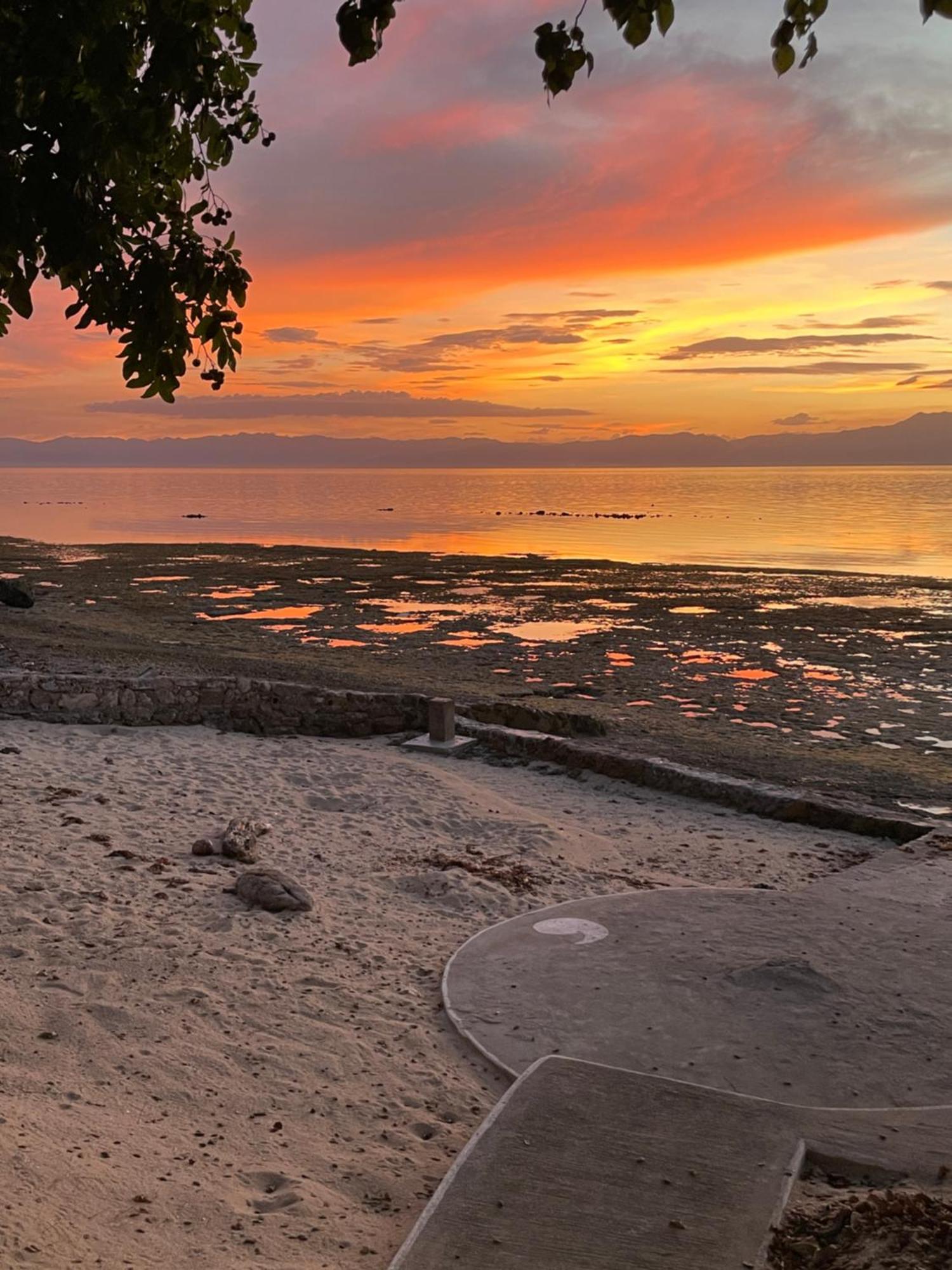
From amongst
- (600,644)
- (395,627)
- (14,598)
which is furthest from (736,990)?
(14,598)

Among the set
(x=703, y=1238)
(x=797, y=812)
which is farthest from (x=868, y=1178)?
(x=797, y=812)

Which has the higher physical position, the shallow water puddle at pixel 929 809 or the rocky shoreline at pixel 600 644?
the rocky shoreline at pixel 600 644

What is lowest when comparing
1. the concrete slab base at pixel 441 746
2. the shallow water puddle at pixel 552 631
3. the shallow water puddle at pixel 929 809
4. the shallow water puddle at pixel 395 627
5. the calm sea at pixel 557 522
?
the shallow water puddle at pixel 929 809

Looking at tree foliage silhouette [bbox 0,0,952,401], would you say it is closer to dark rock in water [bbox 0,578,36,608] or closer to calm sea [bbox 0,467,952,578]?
dark rock in water [bbox 0,578,36,608]

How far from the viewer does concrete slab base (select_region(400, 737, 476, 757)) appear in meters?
10.5

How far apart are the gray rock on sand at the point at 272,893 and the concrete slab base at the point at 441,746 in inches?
162

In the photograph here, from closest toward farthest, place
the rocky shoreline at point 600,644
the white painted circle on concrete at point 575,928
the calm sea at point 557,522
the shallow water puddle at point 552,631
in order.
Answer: the white painted circle on concrete at point 575,928 → the rocky shoreline at point 600,644 → the shallow water puddle at point 552,631 → the calm sea at point 557,522

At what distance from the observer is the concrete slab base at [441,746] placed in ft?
34.6

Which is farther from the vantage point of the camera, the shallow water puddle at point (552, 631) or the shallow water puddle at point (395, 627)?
the shallow water puddle at point (395, 627)

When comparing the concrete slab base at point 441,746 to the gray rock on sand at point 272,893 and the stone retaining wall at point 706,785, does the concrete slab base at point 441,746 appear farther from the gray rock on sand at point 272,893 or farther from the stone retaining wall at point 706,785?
the gray rock on sand at point 272,893

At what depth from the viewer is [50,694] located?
35.7 ft

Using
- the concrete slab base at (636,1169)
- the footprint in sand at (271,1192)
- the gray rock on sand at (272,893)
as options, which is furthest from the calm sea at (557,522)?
the footprint in sand at (271,1192)

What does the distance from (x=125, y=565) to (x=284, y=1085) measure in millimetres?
29319

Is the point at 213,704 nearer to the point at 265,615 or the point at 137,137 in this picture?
the point at 137,137
